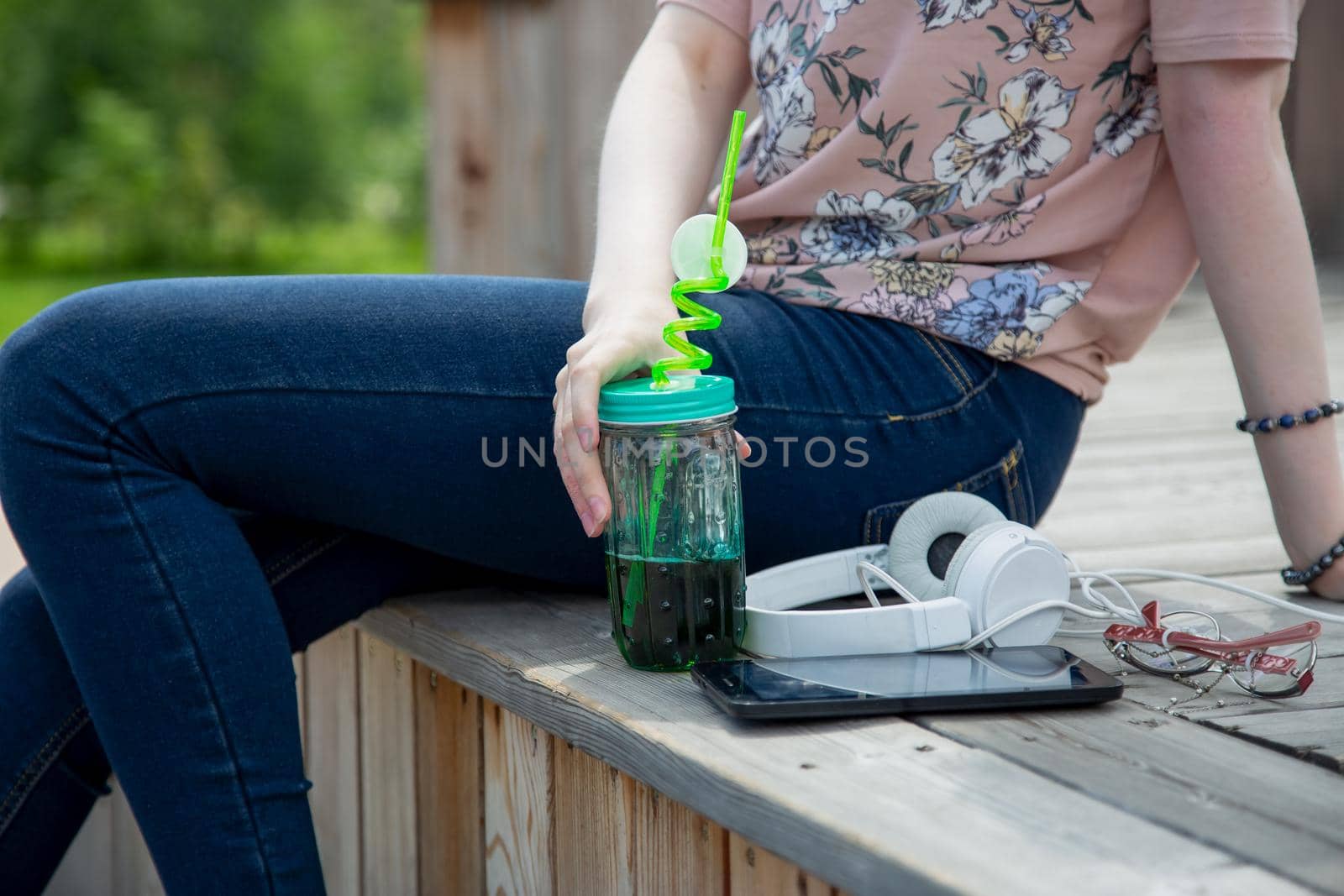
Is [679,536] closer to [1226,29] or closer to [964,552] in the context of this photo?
[964,552]

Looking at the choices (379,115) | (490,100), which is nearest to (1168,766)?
(490,100)

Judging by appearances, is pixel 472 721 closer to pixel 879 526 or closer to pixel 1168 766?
pixel 879 526

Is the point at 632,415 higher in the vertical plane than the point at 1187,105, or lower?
lower

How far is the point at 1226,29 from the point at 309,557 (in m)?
0.84

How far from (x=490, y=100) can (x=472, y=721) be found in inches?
86.8

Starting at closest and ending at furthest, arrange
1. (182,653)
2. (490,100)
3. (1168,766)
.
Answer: (1168,766)
(182,653)
(490,100)

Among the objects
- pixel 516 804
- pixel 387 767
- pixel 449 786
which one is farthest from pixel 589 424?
pixel 387 767

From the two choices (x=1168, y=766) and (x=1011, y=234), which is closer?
(x=1168, y=766)

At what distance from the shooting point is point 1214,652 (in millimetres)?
936

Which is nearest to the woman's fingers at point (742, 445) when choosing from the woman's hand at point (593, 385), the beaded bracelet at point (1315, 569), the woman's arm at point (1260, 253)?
the woman's hand at point (593, 385)

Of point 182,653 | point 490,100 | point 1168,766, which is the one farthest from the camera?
point 490,100

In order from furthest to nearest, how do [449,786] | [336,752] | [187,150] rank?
[187,150], [336,752], [449,786]

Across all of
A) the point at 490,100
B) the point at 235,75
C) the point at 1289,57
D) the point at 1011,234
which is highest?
the point at 235,75

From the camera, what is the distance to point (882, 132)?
1142 millimetres
